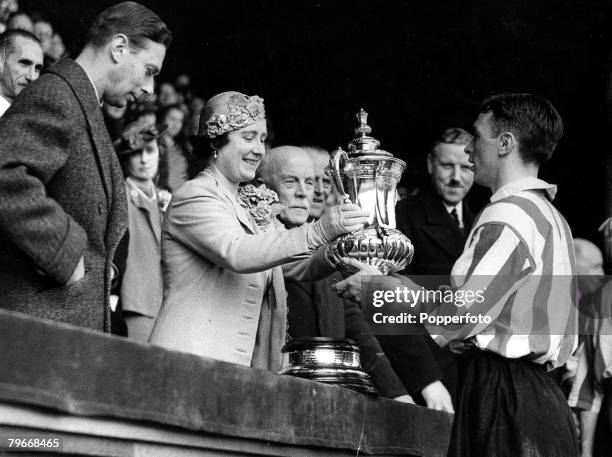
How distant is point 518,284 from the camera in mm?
3539

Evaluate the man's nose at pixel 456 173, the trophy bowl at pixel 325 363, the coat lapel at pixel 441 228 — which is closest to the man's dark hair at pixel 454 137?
the man's nose at pixel 456 173

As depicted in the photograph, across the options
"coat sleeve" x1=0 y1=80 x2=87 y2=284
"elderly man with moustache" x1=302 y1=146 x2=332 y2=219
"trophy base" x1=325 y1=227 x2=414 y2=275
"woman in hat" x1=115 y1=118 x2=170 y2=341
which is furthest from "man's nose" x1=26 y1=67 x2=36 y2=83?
"coat sleeve" x1=0 y1=80 x2=87 y2=284

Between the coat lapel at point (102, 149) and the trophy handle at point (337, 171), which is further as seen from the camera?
the trophy handle at point (337, 171)

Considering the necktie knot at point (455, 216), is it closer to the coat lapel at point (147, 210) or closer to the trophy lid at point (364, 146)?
the coat lapel at point (147, 210)

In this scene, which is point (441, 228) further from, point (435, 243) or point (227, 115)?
point (227, 115)

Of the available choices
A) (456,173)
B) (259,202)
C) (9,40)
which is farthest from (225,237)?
(456,173)

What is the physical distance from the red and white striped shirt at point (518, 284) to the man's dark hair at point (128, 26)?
50.6 inches

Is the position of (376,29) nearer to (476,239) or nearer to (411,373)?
(411,373)

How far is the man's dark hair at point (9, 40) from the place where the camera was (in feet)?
15.0

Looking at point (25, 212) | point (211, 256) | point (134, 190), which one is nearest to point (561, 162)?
point (134, 190)

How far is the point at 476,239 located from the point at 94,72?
141 centimetres

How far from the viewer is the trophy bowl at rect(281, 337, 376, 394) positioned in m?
3.39

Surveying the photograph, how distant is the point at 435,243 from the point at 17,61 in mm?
2218

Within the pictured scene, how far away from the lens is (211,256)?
3.39m
